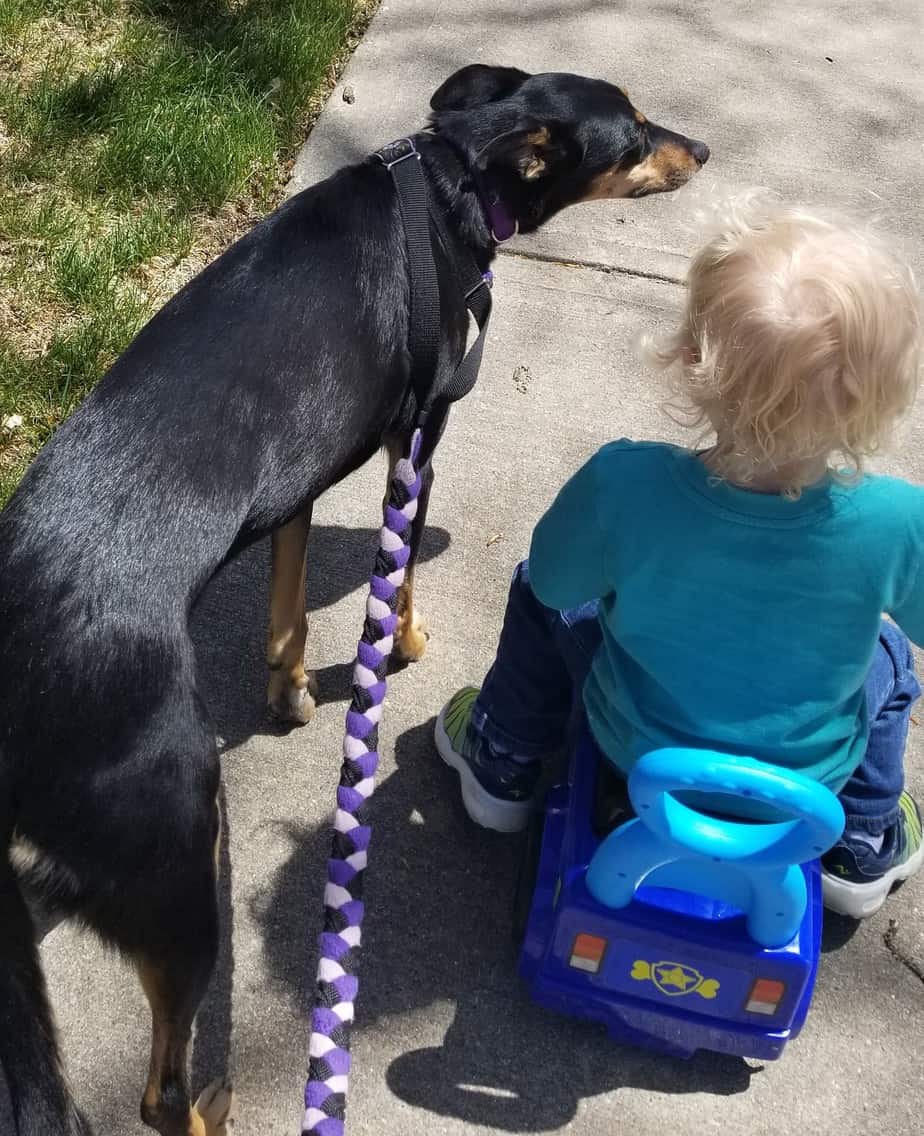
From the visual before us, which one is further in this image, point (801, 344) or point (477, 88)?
point (477, 88)

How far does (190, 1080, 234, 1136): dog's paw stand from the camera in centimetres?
200

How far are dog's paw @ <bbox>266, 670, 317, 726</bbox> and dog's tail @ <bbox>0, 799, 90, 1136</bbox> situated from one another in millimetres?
1034

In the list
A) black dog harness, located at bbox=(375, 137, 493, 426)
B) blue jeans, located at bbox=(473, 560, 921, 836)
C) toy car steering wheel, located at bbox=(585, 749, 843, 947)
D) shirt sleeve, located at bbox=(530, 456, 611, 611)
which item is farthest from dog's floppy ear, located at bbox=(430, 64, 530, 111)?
toy car steering wheel, located at bbox=(585, 749, 843, 947)

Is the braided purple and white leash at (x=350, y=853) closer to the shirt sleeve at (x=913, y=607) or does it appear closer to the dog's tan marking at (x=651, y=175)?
the shirt sleeve at (x=913, y=607)

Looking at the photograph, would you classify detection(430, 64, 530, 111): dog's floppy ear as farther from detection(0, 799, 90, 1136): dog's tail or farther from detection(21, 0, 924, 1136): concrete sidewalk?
detection(0, 799, 90, 1136): dog's tail

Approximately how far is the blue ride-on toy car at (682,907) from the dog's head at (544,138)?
1289 mm

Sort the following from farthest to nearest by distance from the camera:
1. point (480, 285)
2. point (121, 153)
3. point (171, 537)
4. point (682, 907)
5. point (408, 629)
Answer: point (121, 153) → point (408, 629) → point (480, 285) → point (682, 907) → point (171, 537)

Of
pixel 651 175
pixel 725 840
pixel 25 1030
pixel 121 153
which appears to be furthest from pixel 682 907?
pixel 121 153

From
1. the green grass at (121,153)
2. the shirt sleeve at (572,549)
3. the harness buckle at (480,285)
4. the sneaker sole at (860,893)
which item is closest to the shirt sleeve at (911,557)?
the shirt sleeve at (572,549)

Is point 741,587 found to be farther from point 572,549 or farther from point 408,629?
point 408,629

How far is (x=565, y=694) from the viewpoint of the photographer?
238 centimetres

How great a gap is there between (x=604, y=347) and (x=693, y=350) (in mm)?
1979

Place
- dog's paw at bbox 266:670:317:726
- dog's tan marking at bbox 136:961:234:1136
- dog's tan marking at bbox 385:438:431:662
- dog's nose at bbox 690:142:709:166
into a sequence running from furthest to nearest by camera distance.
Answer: dog's nose at bbox 690:142:709:166, dog's tan marking at bbox 385:438:431:662, dog's paw at bbox 266:670:317:726, dog's tan marking at bbox 136:961:234:1136

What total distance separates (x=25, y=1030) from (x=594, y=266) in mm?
3065
